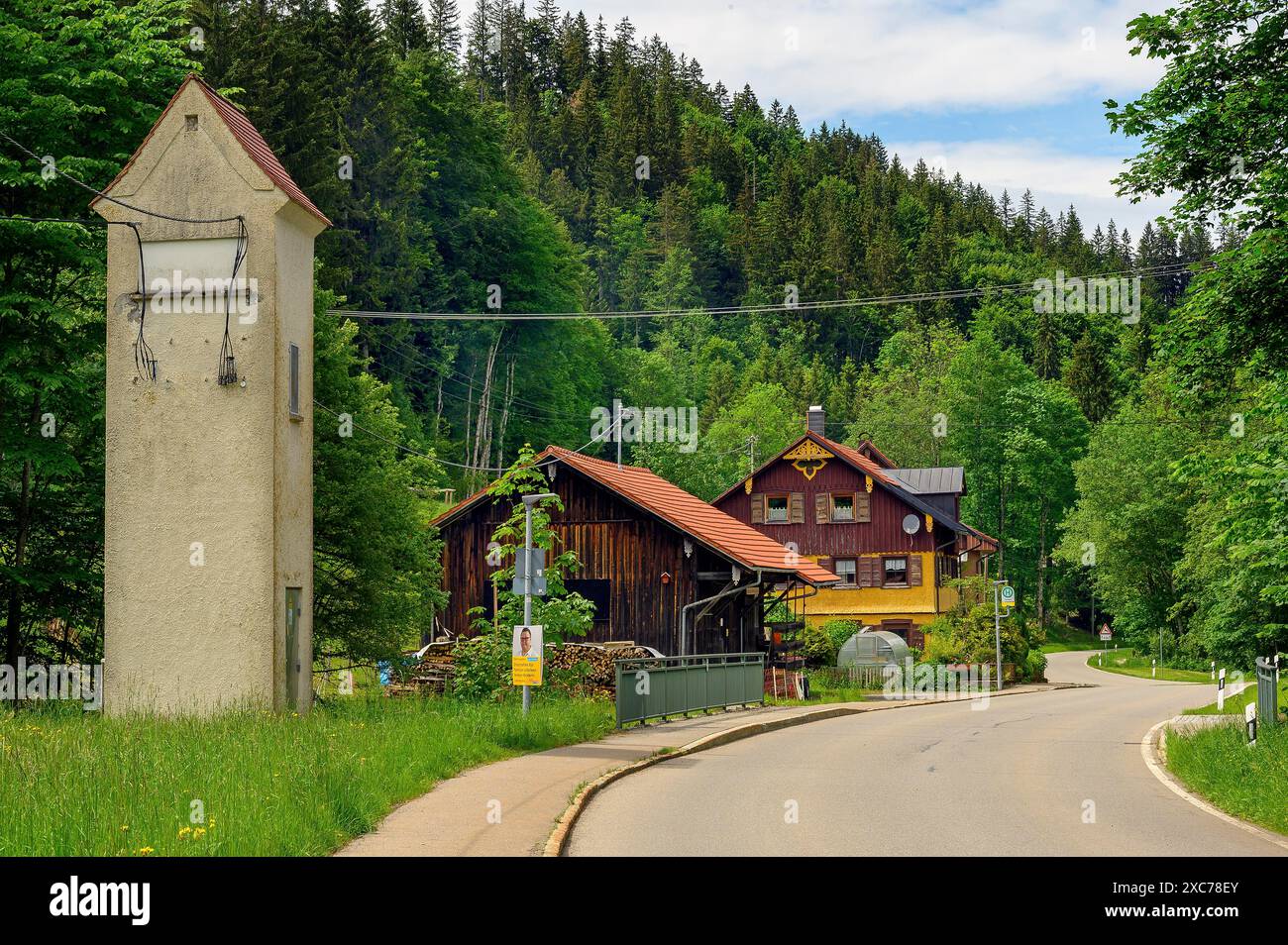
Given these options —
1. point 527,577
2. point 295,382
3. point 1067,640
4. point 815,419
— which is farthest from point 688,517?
point 1067,640

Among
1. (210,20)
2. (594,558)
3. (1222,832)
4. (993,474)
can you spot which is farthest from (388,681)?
(993,474)

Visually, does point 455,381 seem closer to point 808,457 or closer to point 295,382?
point 808,457

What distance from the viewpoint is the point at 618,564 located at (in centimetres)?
3756

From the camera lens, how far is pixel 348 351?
32312 millimetres

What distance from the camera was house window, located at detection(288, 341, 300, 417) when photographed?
20.9 metres

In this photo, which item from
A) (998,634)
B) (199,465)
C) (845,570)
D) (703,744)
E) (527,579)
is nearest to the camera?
(199,465)

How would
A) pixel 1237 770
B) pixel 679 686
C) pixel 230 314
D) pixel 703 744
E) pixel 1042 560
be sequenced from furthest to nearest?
1. pixel 1042 560
2. pixel 679 686
3. pixel 703 744
4. pixel 230 314
5. pixel 1237 770

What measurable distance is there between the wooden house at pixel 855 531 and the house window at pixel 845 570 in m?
0.04

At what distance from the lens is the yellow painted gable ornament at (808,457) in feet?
208

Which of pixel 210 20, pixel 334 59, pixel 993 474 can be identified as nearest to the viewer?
pixel 210 20

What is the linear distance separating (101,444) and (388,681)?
12.6 metres

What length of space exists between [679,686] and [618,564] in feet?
31.5

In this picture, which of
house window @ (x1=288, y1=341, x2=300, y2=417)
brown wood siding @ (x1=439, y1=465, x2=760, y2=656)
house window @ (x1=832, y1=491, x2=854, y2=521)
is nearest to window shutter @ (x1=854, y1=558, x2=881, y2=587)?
house window @ (x1=832, y1=491, x2=854, y2=521)
